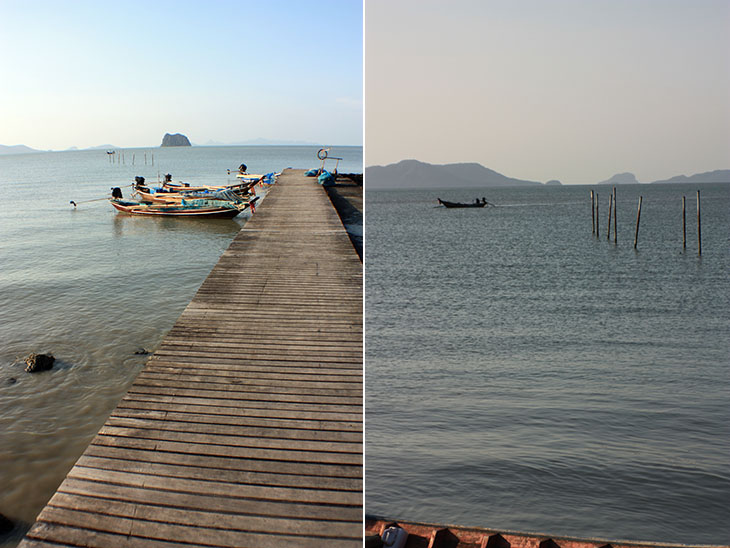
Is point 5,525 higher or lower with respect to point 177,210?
lower

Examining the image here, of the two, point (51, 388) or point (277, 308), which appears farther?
point (51, 388)

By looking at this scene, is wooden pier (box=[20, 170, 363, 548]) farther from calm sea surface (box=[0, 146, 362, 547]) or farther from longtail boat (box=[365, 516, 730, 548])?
calm sea surface (box=[0, 146, 362, 547])

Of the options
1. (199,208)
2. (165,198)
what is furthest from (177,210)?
(165,198)

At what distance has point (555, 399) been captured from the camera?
9227 mm

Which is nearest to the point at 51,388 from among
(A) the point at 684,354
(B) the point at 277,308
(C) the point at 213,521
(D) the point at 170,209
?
(B) the point at 277,308

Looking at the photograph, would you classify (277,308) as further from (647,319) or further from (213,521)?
(647,319)

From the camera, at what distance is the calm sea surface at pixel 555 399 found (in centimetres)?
618

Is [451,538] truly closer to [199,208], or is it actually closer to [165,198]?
[199,208]

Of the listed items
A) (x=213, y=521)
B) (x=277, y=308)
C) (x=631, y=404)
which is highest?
(x=277, y=308)

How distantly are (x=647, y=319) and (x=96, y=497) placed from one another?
15191mm

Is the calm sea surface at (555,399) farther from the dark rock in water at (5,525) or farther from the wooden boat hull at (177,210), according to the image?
the wooden boat hull at (177,210)

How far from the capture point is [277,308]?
5.04 meters

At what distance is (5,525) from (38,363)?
311 cm

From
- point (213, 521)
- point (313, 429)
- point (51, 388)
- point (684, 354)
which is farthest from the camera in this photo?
point (684, 354)
